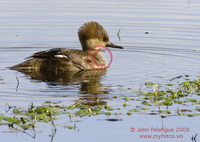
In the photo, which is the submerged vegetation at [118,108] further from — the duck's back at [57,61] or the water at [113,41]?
the duck's back at [57,61]

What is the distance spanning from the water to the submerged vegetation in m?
0.11

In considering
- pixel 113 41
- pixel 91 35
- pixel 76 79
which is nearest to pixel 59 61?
pixel 76 79

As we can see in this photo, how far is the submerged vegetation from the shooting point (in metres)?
6.45

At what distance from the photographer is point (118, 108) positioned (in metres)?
7.11

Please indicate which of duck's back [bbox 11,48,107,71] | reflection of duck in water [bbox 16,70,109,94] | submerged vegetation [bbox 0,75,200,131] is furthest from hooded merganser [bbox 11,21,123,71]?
submerged vegetation [bbox 0,75,200,131]

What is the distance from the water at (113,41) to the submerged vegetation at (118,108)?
0.11 m

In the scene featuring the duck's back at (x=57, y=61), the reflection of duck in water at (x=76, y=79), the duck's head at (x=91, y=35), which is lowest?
the reflection of duck in water at (x=76, y=79)

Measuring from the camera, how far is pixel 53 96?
7930mm

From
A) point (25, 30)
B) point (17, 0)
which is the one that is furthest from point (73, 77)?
point (17, 0)

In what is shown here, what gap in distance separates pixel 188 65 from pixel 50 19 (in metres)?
7.85

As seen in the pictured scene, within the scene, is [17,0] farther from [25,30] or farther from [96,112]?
[96,112]

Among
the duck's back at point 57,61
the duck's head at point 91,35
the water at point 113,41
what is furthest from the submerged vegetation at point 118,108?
the duck's head at point 91,35

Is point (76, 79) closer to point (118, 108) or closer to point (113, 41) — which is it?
point (118, 108)

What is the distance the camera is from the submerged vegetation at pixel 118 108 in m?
6.45
